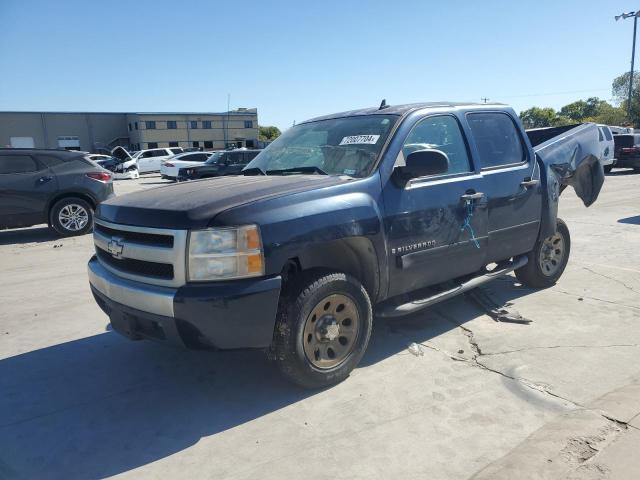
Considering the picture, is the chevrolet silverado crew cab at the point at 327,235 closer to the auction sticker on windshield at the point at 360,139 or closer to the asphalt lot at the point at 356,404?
the auction sticker on windshield at the point at 360,139

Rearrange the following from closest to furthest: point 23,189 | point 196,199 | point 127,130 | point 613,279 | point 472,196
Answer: point 196,199
point 472,196
point 613,279
point 23,189
point 127,130

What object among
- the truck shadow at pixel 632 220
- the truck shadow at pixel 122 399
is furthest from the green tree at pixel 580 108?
the truck shadow at pixel 122 399

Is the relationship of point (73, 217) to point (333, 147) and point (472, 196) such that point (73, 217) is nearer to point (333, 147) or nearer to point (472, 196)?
point (333, 147)

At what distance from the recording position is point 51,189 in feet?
29.9

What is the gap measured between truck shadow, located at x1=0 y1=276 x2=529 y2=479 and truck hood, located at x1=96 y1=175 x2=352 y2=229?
1.16m

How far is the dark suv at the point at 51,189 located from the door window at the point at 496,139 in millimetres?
7606

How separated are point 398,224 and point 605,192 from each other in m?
13.3

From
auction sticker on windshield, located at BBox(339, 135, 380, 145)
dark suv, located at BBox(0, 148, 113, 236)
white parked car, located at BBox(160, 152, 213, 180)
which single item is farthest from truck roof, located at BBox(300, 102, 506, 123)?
white parked car, located at BBox(160, 152, 213, 180)

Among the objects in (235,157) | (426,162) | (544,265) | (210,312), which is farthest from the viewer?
(235,157)

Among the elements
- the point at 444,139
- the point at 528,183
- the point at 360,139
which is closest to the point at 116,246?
the point at 360,139

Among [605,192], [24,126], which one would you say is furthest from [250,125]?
[605,192]

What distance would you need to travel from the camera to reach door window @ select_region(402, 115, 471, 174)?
393 cm

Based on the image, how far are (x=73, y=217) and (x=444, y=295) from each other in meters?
7.92

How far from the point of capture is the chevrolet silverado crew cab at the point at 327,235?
2.85 m
